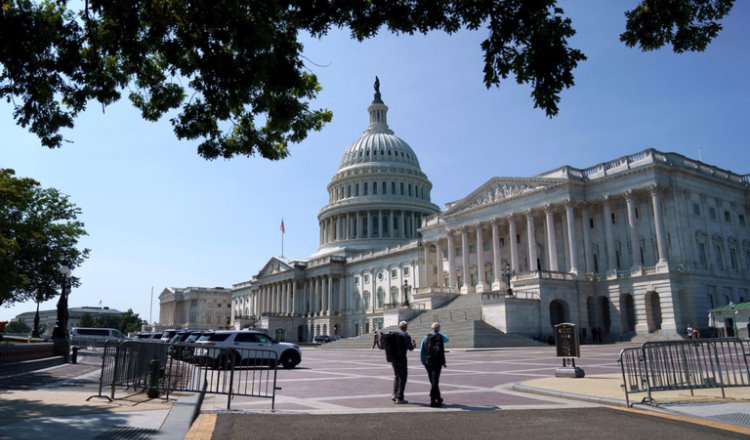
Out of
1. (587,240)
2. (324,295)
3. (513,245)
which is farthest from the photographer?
(324,295)

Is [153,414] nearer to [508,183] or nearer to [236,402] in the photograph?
[236,402]

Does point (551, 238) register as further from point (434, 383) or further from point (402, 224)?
point (402, 224)

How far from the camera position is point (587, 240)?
58.0 m

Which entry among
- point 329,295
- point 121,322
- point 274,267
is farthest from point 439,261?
point 121,322

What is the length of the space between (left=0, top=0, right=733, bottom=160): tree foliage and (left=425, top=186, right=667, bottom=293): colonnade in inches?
1870

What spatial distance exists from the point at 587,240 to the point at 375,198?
213 ft

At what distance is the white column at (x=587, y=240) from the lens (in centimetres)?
5747

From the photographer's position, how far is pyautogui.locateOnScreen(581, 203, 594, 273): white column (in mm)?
57469

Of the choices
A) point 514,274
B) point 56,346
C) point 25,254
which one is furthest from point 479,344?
point 25,254

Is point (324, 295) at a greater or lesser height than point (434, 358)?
greater

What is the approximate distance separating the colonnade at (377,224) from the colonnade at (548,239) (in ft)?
149

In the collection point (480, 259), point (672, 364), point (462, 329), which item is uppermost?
point (480, 259)

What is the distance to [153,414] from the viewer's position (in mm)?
10102

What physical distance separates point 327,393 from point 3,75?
10501mm
